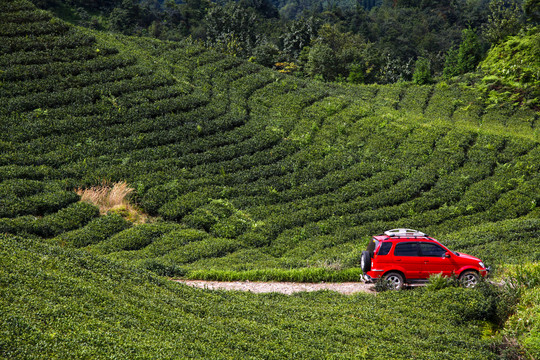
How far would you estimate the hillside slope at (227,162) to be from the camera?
21359mm

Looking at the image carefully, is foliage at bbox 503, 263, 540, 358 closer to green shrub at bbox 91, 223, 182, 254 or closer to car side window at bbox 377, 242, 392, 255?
car side window at bbox 377, 242, 392, 255

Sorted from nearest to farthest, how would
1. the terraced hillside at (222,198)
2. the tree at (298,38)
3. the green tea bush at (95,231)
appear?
1. the terraced hillside at (222,198)
2. the green tea bush at (95,231)
3. the tree at (298,38)

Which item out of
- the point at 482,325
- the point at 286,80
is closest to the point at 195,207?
the point at 482,325

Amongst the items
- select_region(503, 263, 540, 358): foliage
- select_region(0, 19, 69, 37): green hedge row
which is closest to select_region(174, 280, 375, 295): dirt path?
select_region(503, 263, 540, 358): foliage

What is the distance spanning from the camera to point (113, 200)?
23.9 metres

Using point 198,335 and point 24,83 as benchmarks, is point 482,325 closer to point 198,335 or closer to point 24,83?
point 198,335

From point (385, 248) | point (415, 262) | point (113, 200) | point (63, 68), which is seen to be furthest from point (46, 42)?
point (415, 262)

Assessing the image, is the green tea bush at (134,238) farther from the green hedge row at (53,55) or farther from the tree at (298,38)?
the tree at (298,38)

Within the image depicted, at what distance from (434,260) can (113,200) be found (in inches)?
685

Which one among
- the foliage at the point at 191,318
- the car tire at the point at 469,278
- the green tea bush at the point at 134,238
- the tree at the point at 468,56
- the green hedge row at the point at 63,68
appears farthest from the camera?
the tree at the point at 468,56

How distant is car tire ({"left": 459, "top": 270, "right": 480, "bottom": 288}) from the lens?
1539 cm

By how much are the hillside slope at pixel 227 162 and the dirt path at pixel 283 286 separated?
5.45 ft

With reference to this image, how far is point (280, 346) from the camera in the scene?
10.1 metres

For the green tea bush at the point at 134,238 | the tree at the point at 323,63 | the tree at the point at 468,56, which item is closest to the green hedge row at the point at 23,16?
the green tea bush at the point at 134,238
